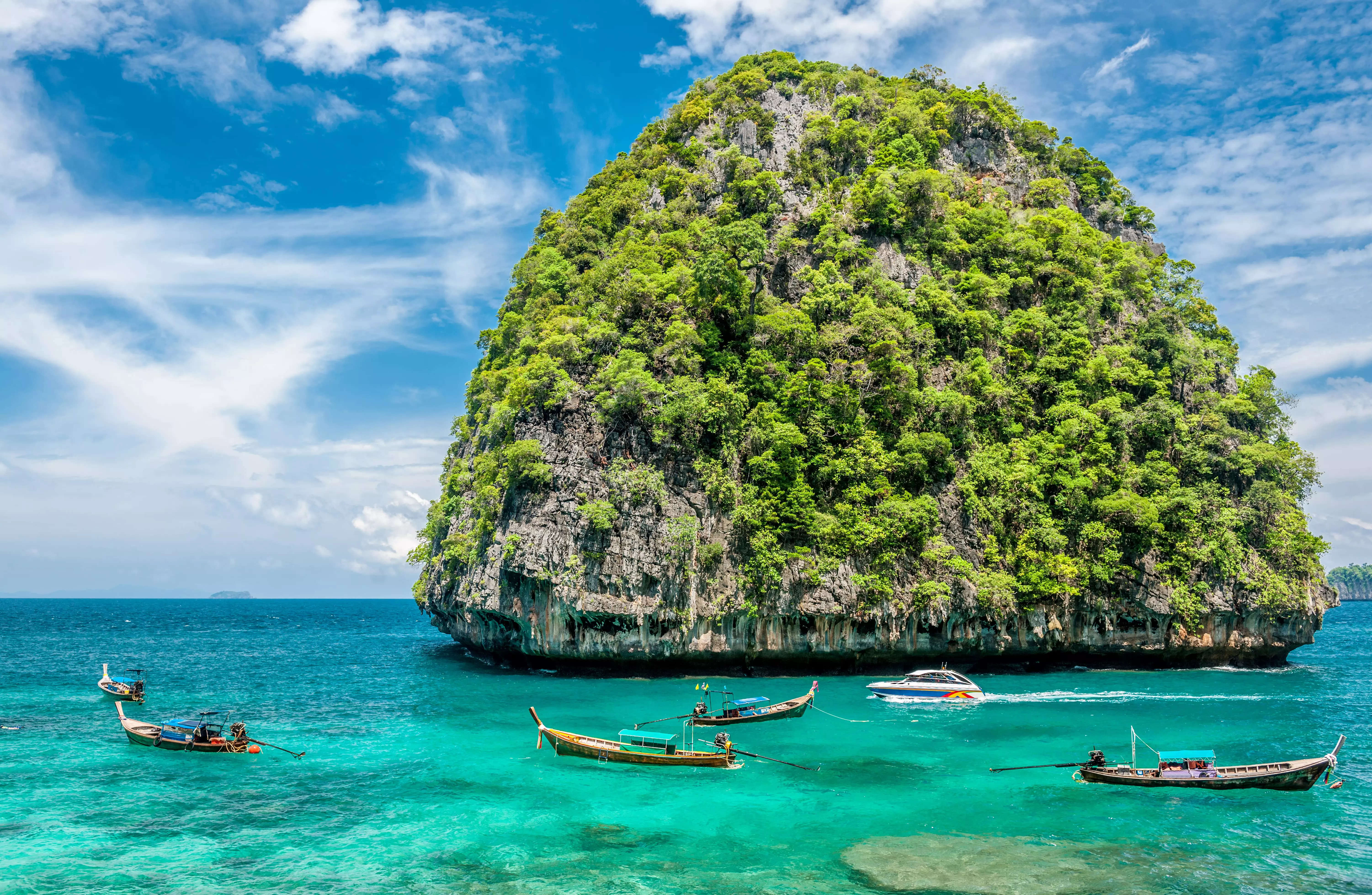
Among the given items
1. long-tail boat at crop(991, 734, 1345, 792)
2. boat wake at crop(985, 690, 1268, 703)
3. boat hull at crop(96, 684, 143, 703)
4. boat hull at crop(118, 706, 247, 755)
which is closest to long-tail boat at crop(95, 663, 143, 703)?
boat hull at crop(96, 684, 143, 703)

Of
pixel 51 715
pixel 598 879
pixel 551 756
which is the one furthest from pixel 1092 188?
pixel 51 715

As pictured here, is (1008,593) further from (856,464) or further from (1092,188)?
(1092,188)

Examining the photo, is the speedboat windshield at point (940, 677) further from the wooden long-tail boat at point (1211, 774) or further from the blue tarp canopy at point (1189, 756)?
the blue tarp canopy at point (1189, 756)

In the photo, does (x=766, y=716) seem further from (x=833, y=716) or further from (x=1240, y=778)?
(x=1240, y=778)

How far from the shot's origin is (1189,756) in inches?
848

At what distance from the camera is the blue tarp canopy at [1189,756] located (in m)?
21.5

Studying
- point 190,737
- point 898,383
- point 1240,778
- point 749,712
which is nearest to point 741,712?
point 749,712

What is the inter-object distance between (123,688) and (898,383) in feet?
140

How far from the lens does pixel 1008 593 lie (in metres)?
38.8

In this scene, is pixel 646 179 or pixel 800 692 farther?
pixel 646 179

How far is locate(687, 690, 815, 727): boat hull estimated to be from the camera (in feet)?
91.7

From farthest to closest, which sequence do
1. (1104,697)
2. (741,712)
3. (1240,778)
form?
Answer: 1. (1104,697)
2. (741,712)
3. (1240,778)

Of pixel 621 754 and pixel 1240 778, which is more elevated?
pixel 1240 778

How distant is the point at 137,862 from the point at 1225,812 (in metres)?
26.9
